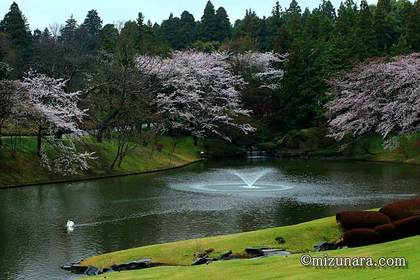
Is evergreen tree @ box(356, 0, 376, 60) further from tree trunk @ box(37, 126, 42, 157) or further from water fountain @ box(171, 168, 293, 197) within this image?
tree trunk @ box(37, 126, 42, 157)

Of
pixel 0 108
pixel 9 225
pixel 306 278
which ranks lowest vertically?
pixel 9 225

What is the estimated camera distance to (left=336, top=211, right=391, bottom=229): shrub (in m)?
22.5

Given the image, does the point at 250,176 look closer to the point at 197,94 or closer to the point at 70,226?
the point at 197,94

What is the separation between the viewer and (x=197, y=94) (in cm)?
8038

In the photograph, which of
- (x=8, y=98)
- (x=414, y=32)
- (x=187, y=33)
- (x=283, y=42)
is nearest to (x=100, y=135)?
(x=8, y=98)

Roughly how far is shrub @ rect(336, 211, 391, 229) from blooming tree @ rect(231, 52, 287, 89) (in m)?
67.1

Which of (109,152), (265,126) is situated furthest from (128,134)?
(265,126)

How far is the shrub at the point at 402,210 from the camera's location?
23.2 metres

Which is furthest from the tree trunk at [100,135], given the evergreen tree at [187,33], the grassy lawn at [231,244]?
the evergreen tree at [187,33]

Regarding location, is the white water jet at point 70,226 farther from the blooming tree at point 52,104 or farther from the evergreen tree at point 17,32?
the evergreen tree at point 17,32

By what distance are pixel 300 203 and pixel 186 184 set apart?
15425mm

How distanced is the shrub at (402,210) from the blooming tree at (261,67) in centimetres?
6681

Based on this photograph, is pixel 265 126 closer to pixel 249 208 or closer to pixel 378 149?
pixel 378 149

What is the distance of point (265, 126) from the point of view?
87.9 meters
